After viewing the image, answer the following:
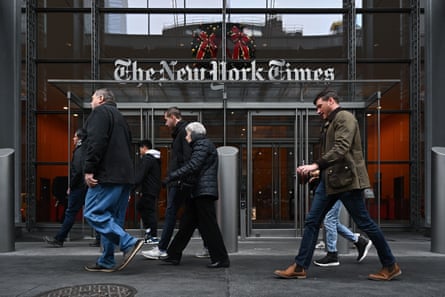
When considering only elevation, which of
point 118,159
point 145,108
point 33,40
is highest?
point 33,40

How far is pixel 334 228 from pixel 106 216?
277 cm

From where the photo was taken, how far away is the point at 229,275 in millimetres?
5926

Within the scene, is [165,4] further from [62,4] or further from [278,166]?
[278,166]

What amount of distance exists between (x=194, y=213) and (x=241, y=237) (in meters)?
3.86

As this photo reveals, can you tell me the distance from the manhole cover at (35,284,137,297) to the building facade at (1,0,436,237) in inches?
235

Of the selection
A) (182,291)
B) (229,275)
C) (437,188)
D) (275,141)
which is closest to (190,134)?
(229,275)

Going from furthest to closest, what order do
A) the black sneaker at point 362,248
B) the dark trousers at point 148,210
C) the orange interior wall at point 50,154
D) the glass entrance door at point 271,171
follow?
the orange interior wall at point 50,154, the glass entrance door at point 271,171, the dark trousers at point 148,210, the black sneaker at point 362,248

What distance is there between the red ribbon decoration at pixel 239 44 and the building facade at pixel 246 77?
25 mm

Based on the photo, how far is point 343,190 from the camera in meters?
5.59

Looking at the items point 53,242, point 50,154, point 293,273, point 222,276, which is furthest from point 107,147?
point 50,154

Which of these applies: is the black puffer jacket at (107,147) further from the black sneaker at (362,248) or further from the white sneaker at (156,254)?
the black sneaker at (362,248)

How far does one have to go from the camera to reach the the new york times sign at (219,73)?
11.6 metres

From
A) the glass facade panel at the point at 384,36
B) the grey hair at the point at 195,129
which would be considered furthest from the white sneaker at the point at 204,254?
the glass facade panel at the point at 384,36

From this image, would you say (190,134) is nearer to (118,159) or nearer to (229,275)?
(118,159)
